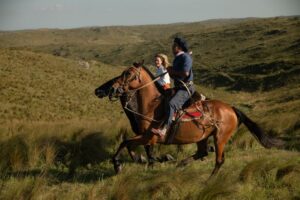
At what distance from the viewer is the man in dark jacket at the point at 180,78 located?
29.7 feet

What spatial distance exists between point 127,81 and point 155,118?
1.01 metres

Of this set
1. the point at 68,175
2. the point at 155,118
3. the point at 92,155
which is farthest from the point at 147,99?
the point at 68,175

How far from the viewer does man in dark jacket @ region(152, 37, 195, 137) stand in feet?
29.7

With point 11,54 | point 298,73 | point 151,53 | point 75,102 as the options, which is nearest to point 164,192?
point 75,102

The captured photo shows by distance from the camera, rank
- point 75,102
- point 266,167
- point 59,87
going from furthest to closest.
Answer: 1. point 59,87
2. point 75,102
3. point 266,167

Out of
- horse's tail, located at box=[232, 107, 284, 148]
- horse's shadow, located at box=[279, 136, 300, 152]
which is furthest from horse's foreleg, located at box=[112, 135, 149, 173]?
horse's shadow, located at box=[279, 136, 300, 152]

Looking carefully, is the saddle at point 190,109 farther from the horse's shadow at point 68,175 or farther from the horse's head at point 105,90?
the horse's shadow at point 68,175

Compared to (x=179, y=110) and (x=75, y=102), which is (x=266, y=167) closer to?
(x=179, y=110)

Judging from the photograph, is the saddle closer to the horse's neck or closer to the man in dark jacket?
the man in dark jacket

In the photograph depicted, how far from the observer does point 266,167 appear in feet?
28.6

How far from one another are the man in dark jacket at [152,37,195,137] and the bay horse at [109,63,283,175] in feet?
0.93

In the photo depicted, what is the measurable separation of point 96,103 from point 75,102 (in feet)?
6.16

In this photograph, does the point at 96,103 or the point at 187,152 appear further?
the point at 96,103

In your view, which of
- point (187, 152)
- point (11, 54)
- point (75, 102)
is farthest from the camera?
point (11, 54)
